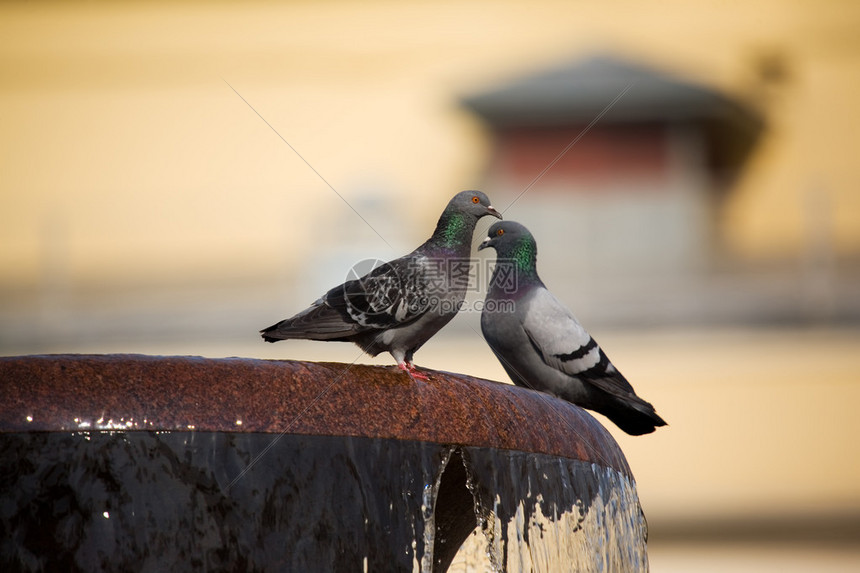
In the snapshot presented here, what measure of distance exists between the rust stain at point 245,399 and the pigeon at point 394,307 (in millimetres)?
366

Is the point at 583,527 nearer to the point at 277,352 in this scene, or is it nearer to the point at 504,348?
the point at 504,348

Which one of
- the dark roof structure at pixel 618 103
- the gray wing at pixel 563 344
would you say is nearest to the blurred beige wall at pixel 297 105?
the dark roof structure at pixel 618 103

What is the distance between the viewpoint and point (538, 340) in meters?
5.38

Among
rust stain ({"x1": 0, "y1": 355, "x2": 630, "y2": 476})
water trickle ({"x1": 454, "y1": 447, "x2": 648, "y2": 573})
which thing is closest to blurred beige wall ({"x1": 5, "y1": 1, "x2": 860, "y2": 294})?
water trickle ({"x1": 454, "y1": 447, "x2": 648, "y2": 573})

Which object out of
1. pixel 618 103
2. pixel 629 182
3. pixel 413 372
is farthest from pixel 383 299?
pixel 629 182

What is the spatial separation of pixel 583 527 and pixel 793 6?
506 inches

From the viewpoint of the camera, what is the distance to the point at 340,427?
3.58 metres

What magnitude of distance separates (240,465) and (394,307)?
1.01m

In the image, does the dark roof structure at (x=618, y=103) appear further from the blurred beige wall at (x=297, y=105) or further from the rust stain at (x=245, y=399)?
the rust stain at (x=245, y=399)

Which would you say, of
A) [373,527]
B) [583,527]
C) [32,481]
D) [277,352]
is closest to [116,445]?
[32,481]

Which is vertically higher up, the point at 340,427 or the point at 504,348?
the point at 504,348

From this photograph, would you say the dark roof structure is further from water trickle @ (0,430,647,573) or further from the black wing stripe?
water trickle @ (0,430,647,573)

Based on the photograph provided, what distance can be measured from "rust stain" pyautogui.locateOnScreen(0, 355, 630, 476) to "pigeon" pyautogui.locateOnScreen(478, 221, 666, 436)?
4.68 ft

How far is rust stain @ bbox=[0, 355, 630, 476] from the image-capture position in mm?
3385
